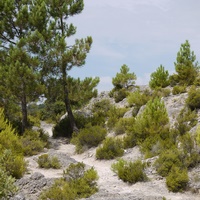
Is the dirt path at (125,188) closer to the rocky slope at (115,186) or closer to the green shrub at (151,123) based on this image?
the rocky slope at (115,186)

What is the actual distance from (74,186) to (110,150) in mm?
4796

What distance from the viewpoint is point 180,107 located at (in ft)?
53.3

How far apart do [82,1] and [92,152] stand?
1014cm

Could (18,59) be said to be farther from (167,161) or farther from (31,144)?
(167,161)

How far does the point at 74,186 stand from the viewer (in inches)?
346

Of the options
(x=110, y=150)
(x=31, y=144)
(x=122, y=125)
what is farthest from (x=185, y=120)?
(x=31, y=144)

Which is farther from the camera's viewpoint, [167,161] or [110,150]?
[110,150]

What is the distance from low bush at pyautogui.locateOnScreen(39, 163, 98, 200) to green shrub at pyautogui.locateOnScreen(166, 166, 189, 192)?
7.39 feet

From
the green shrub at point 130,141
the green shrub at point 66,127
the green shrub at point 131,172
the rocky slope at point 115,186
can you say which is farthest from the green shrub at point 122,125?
the green shrub at point 131,172

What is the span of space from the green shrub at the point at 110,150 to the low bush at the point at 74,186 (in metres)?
3.49

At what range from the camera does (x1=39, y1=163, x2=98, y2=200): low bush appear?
8.12 m

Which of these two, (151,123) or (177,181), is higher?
(151,123)

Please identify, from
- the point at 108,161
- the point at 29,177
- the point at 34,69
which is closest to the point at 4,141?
the point at 29,177

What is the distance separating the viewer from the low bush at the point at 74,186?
812cm
